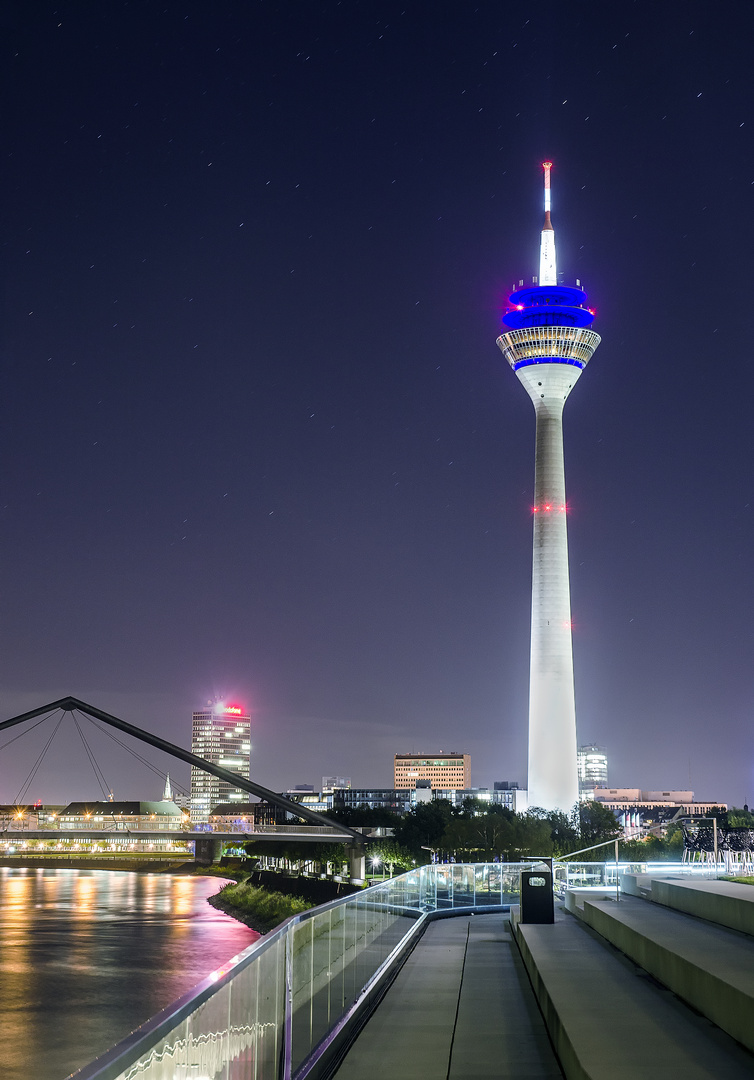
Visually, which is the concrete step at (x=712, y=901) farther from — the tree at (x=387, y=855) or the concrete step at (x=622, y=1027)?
the tree at (x=387, y=855)

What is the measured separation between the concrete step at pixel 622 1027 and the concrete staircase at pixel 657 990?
0.03 feet

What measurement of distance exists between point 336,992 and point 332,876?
373ft

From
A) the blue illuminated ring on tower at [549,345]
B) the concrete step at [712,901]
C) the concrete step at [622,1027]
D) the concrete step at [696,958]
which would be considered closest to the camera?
the concrete step at [622,1027]

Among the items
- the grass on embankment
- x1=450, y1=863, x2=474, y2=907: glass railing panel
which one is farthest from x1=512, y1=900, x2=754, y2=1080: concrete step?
the grass on embankment

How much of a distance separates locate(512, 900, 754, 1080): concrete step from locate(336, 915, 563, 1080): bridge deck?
30 centimetres

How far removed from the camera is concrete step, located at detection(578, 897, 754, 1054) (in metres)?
8.91

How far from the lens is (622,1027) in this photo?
974 cm

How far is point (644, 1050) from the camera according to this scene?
883 centimetres

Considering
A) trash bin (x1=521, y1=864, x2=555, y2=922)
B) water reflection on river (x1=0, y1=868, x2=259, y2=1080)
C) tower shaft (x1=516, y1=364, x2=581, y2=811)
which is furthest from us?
tower shaft (x1=516, y1=364, x2=581, y2=811)

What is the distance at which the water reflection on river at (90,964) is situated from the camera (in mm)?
51812

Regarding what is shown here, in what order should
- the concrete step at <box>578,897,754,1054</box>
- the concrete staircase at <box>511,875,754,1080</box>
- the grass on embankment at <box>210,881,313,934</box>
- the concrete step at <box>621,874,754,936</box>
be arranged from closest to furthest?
the concrete staircase at <box>511,875,754,1080</box> < the concrete step at <box>578,897,754,1054</box> < the concrete step at <box>621,874,754,936</box> < the grass on embankment at <box>210,881,313,934</box>

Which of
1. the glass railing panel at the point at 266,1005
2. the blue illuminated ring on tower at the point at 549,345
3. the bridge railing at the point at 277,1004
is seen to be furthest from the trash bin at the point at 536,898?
the blue illuminated ring on tower at the point at 549,345

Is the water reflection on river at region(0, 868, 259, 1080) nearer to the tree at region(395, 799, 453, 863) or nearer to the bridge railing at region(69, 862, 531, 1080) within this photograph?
the tree at region(395, 799, 453, 863)

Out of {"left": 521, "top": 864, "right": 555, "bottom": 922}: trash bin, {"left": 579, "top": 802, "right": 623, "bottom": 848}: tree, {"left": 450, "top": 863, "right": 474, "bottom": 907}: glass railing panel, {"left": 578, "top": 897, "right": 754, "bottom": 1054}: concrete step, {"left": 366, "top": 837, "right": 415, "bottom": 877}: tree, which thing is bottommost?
{"left": 366, "top": 837, "right": 415, "bottom": 877}: tree
